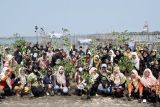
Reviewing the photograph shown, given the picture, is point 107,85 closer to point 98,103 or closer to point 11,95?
point 98,103

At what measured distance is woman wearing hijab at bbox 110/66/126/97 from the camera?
1503 cm

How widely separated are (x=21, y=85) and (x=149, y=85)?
441cm

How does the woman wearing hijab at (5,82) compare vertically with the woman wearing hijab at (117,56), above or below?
below

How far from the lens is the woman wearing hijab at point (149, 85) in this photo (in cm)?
1447

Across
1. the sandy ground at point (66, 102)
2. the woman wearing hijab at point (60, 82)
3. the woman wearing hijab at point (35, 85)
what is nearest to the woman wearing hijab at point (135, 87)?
the sandy ground at point (66, 102)

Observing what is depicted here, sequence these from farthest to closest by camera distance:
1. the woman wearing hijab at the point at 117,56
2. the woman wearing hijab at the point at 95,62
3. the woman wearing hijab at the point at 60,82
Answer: the woman wearing hijab at the point at 117,56 → the woman wearing hijab at the point at 95,62 → the woman wearing hijab at the point at 60,82

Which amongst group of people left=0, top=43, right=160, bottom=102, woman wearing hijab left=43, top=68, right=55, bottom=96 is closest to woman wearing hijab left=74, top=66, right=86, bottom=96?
group of people left=0, top=43, right=160, bottom=102

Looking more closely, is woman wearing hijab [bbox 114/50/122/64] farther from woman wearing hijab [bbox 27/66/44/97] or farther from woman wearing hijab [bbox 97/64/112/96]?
woman wearing hijab [bbox 27/66/44/97]

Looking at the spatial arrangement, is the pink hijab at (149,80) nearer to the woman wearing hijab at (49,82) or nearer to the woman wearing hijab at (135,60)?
the woman wearing hijab at (135,60)

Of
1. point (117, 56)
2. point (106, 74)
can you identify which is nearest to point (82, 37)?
point (117, 56)

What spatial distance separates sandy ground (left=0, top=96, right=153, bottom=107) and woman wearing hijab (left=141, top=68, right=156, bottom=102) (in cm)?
35

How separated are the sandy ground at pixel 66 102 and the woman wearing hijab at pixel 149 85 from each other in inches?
13.9

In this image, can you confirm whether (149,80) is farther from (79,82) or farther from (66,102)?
(66,102)

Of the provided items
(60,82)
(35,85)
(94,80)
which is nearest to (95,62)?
(94,80)
